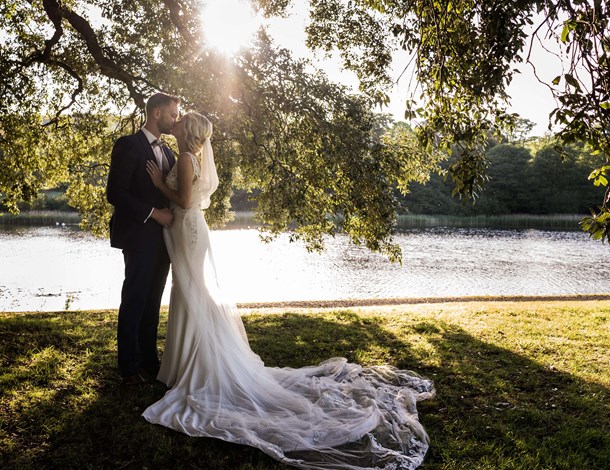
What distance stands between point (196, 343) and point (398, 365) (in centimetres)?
279

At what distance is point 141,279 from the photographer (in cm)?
483

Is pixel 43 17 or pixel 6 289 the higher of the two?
pixel 43 17

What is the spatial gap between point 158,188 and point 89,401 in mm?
2103

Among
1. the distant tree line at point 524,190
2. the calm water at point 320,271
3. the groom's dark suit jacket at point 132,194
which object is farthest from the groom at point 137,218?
the distant tree line at point 524,190

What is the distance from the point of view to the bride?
3750mm

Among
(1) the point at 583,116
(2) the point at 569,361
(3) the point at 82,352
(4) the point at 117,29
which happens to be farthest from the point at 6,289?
(1) the point at 583,116

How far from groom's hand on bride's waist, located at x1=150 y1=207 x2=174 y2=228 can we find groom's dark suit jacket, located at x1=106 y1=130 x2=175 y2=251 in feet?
0.20

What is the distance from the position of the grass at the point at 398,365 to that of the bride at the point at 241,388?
0.16 m

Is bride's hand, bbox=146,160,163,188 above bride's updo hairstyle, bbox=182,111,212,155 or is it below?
below

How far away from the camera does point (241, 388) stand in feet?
14.3

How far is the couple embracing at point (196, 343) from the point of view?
4047 mm

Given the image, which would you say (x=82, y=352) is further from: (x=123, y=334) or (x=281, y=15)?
(x=281, y=15)

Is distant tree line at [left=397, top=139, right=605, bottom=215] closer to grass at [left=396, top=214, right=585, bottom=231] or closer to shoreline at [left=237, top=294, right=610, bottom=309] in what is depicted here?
grass at [left=396, top=214, right=585, bottom=231]

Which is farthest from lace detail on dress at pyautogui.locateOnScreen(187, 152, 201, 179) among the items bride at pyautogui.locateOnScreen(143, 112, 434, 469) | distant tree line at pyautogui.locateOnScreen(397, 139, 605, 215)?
distant tree line at pyautogui.locateOnScreen(397, 139, 605, 215)
